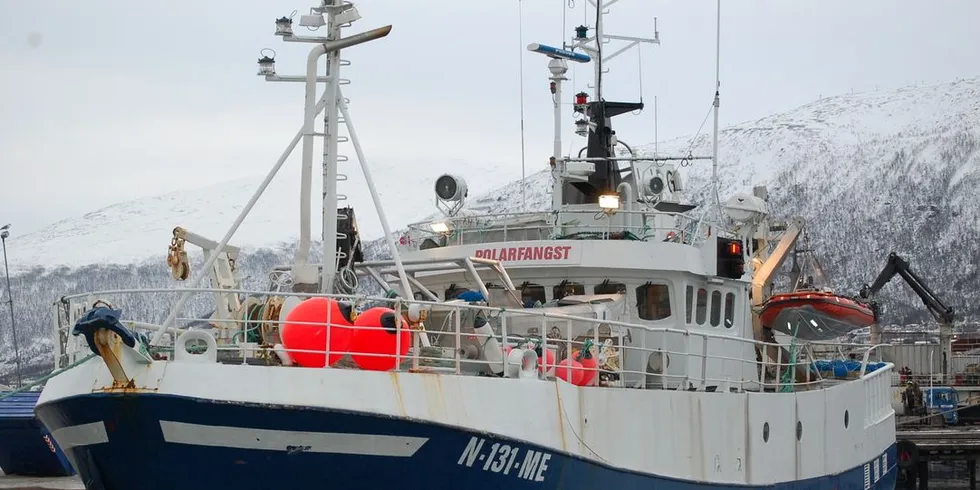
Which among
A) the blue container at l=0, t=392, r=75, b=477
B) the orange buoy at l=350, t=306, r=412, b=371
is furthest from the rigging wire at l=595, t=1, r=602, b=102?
the blue container at l=0, t=392, r=75, b=477

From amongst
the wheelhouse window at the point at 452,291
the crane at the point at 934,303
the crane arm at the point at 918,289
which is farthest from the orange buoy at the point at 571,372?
the crane arm at the point at 918,289

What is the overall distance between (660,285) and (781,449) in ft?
8.58

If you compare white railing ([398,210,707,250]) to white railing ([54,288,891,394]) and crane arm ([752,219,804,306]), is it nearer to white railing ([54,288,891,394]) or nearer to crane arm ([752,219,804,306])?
white railing ([54,288,891,394])

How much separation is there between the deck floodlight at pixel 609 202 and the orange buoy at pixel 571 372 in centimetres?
456

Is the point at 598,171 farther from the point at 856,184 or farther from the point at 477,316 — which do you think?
the point at 856,184

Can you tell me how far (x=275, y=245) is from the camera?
15512 centimetres

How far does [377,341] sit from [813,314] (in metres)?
10.7

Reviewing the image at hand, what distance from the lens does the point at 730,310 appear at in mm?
18938

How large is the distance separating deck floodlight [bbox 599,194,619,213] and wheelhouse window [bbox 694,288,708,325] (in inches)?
63.9

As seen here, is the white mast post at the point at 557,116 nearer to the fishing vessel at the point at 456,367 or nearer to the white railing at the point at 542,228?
the fishing vessel at the point at 456,367

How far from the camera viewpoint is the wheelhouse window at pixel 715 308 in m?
18.4

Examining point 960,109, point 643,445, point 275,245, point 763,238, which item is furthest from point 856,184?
point 643,445

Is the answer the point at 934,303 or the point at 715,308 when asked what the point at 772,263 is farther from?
the point at 934,303

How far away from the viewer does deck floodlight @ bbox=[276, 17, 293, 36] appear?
46.4 feet
